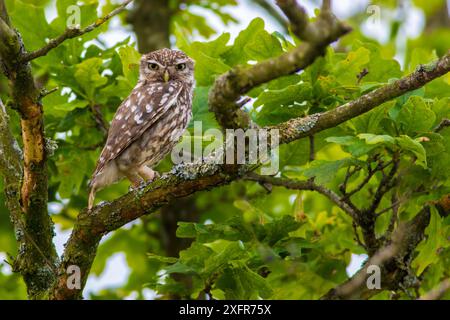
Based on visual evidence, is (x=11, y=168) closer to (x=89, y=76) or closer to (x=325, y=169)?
(x=89, y=76)

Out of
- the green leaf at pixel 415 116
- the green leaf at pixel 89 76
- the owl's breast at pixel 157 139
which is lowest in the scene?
the green leaf at pixel 415 116

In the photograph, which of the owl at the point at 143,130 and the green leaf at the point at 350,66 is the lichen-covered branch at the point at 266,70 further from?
the owl at the point at 143,130

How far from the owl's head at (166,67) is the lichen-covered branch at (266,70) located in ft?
10.3

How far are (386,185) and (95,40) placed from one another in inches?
118

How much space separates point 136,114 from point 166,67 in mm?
761

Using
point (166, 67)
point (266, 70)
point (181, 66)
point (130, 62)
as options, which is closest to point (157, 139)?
point (130, 62)

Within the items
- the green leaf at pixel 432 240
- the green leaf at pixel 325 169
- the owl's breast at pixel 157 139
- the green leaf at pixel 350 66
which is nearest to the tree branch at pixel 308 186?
the green leaf at pixel 325 169

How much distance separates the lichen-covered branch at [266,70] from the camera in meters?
3.22

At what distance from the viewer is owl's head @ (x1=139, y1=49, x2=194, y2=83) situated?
695cm

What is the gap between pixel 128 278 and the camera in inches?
356

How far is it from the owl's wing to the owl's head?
0.20 metres

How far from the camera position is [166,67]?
6.98 metres

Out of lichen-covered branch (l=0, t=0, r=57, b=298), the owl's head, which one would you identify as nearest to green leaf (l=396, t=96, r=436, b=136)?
lichen-covered branch (l=0, t=0, r=57, b=298)

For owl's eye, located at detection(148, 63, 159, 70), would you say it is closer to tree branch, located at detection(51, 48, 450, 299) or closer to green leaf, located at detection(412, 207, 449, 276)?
tree branch, located at detection(51, 48, 450, 299)
